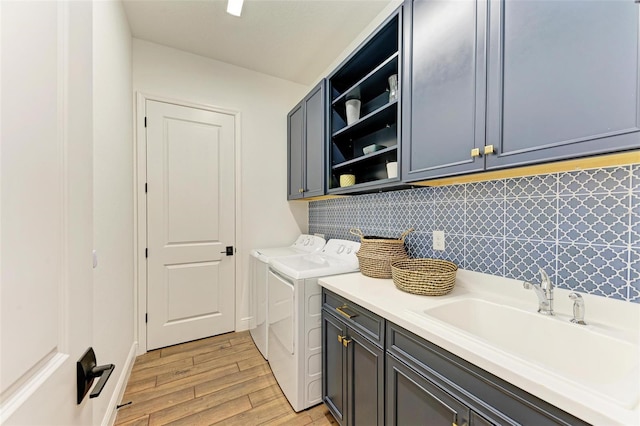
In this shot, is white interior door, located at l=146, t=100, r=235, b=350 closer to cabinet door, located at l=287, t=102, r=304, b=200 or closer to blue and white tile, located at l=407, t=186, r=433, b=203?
cabinet door, located at l=287, t=102, r=304, b=200

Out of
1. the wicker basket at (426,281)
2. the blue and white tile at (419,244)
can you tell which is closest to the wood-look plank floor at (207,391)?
the wicker basket at (426,281)

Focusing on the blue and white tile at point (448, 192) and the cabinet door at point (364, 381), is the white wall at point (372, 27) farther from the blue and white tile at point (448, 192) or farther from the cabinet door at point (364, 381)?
the cabinet door at point (364, 381)

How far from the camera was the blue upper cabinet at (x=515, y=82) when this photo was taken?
2.43 feet

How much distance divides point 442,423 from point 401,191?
1323mm

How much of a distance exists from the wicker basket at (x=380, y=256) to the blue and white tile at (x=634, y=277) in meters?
0.94

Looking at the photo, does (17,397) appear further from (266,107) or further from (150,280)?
(266,107)

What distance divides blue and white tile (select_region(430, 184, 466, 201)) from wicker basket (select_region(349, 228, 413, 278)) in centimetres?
28

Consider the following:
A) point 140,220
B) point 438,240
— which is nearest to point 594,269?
point 438,240

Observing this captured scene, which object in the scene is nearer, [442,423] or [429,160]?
[442,423]

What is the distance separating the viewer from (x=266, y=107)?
295cm

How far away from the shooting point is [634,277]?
90 centimetres

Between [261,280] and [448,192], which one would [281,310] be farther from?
[448,192]

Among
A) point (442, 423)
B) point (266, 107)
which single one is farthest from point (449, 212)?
point (266, 107)

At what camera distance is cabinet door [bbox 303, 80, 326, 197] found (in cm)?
223
